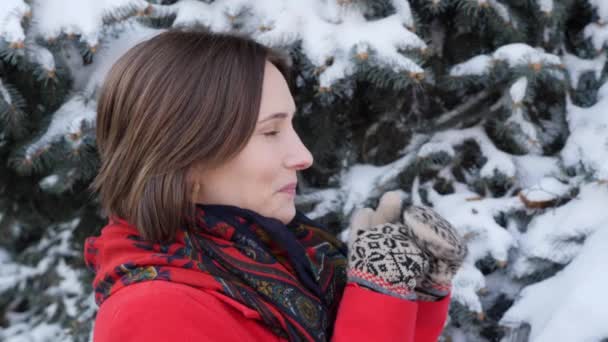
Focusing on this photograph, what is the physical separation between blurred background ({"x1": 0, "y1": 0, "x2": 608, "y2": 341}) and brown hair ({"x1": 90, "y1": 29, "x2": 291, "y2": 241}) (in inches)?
25.1

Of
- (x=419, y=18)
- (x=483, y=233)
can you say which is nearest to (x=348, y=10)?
(x=419, y=18)

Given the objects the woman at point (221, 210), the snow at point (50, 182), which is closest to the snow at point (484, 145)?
the woman at point (221, 210)

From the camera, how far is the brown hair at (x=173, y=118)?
1.12 meters

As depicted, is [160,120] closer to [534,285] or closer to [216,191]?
[216,191]

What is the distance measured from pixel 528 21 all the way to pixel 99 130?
169 cm

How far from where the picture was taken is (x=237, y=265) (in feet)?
3.70

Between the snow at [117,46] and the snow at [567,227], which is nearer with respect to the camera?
the snow at [567,227]

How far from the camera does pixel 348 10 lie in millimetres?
1852

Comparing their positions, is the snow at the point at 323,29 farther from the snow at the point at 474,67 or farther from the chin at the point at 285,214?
the chin at the point at 285,214

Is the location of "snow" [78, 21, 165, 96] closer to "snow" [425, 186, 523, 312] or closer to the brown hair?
the brown hair

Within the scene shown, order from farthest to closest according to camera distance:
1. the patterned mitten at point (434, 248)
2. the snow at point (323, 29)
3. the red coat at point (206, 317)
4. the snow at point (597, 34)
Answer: the snow at point (597, 34)
the snow at point (323, 29)
the patterned mitten at point (434, 248)
the red coat at point (206, 317)

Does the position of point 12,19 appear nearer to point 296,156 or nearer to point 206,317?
point 296,156

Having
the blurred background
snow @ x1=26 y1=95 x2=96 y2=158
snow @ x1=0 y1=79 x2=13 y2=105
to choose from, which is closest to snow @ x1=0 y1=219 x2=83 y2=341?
the blurred background

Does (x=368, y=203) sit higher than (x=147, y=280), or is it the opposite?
(x=147, y=280)
